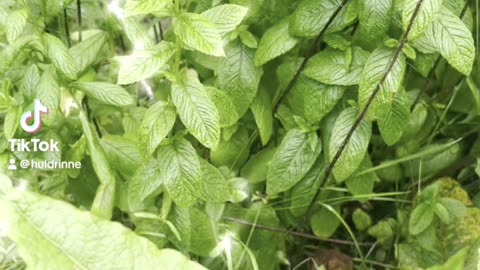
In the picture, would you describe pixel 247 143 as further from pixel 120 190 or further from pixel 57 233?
pixel 57 233

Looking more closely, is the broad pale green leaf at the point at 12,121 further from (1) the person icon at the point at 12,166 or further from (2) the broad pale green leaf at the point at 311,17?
(2) the broad pale green leaf at the point at 311,17

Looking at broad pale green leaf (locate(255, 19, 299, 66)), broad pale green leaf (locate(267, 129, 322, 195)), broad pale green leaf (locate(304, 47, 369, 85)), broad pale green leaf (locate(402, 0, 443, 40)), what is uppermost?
broad pale green leaf (locate(402, 0, 443, 40))

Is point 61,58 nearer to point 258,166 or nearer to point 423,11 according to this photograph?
point 258,166

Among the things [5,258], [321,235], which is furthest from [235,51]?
[5,258]

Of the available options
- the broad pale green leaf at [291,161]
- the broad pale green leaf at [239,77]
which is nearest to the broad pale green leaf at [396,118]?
the broad pale green leaf at [291,161]

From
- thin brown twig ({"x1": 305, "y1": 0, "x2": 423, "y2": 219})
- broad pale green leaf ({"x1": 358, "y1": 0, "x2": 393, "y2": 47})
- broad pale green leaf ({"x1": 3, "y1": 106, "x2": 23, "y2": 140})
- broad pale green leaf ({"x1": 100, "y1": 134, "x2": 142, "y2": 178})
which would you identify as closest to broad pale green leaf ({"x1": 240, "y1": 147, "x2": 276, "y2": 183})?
thin brown twig ({"x1": 305, "y1": 0, "x2": 423, "y2": 219})

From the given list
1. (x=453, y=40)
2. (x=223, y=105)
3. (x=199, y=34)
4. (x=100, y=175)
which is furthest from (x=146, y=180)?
(x=453, y=40)

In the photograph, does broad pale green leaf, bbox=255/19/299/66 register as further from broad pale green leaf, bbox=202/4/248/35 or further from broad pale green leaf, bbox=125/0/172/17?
broad pale green leaf, bbox=125/0/172/17
